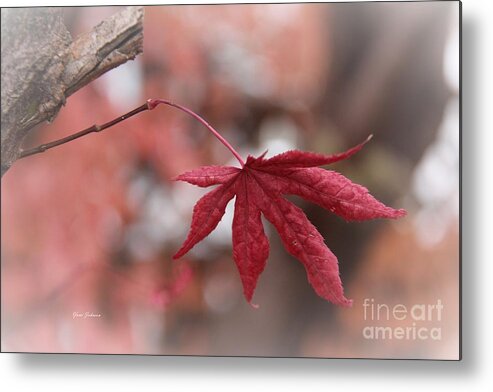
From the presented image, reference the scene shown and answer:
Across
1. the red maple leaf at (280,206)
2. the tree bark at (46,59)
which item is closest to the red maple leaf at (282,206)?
the red maple leaf at (280,206)

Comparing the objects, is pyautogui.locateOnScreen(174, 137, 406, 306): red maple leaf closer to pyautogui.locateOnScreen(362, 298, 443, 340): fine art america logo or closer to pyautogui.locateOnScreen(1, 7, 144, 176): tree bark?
pyautogui.locateOnScreen(362, 298, 443, 340): fine art america logo

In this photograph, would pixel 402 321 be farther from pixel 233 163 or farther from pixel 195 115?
pixel 195 115

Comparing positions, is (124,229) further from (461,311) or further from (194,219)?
(461,311)

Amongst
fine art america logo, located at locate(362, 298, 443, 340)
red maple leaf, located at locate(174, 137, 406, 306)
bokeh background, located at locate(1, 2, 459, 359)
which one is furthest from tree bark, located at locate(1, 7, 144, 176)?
fine art america logo, located at locate(362, 298, 443, 340)

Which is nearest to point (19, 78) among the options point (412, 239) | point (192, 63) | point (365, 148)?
point (192, 63)

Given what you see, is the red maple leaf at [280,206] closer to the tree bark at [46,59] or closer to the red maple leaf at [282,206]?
the red maple leaf at [282,206]
